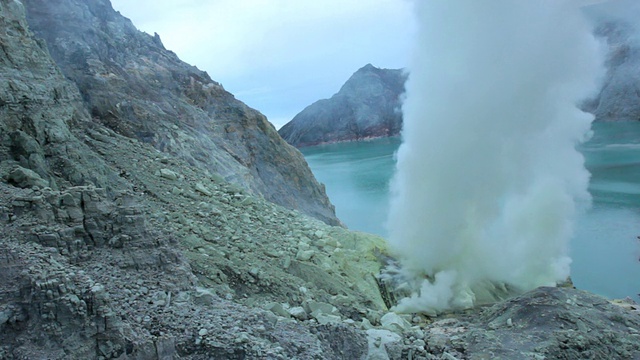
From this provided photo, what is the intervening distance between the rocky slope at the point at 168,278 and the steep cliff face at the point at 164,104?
1.81m

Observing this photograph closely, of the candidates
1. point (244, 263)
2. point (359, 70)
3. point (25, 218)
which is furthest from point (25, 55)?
point (359, 70)

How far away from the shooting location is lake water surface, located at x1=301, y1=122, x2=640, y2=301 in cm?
1870

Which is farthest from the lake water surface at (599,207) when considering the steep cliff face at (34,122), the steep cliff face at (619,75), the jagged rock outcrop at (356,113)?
the jagged rock outcrop at (356,113)

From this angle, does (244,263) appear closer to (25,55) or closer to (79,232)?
(79,232)

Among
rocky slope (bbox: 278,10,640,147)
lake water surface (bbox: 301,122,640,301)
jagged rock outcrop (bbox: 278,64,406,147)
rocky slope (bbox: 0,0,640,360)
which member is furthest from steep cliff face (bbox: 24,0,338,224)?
jagged rock outcrop (bbox: 278,64,406,147)

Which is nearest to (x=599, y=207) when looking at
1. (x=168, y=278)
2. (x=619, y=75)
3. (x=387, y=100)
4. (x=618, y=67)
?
(x=168, y=278)

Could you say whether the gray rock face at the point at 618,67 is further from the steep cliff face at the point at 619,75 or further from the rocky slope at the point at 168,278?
the rocky slope at the point at 168,278

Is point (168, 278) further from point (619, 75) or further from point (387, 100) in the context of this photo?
point (387, 100)

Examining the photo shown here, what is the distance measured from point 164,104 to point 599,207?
23786 mm

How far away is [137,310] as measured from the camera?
544 centimetres

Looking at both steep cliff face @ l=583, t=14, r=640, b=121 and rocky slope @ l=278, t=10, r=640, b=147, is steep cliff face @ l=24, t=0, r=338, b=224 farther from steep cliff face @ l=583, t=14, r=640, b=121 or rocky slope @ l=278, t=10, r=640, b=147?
steep cliff face @ l=583, t=14, r=640, b=121

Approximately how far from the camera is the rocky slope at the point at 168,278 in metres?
4.91

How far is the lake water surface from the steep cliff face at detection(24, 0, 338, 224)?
831 cm

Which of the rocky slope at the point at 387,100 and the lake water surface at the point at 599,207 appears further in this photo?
the rocky slope at the point at 387,100
